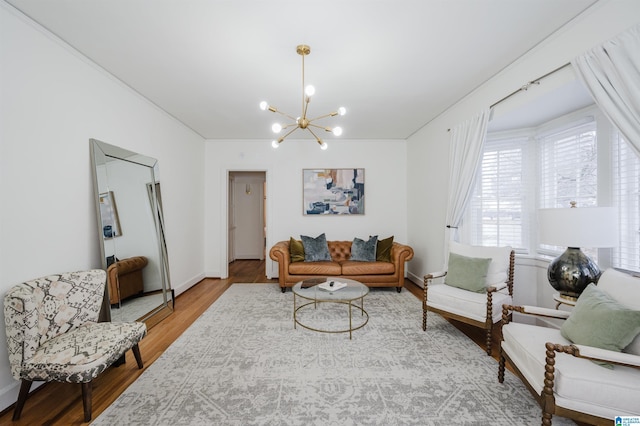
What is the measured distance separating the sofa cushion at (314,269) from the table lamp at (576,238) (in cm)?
271

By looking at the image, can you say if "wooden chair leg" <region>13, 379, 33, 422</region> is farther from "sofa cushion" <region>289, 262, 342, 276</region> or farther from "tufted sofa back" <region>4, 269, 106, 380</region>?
"sofa cushion" <region>289, 262, 342, 276</region>

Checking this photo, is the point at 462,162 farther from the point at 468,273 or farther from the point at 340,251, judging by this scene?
the point at 340,251

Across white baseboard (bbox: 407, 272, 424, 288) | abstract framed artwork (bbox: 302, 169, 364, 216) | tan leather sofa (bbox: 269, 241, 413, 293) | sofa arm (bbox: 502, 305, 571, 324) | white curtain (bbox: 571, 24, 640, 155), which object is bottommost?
white baseboard (bbox: 407, 272, 424, 288)

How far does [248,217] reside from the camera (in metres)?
7.61

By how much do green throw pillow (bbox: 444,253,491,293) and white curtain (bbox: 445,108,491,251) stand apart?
643 millimetres

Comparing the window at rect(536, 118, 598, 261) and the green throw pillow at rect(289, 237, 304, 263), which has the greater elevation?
the window at rect(536, 118, 598, 261)

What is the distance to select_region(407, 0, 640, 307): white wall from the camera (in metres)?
1.87

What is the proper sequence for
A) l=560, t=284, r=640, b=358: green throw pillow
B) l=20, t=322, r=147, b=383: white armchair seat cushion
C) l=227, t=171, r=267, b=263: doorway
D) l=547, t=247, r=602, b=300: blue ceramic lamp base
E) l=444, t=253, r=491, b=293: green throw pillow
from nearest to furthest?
l=560, t=284, r=640, b=358: green throw pillow, l=20, t=322, r=147, b=383: white armchair seat cushion, l=547, t=247, r=602, b=300: blue ceramic lamp base, l=444, t=253, r=491, b=293: green throw pillow, l=227, t=171, r=267, b=263: doorway

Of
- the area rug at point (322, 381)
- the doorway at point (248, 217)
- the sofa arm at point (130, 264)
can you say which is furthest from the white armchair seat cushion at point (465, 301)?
the doorway at point (248, 217)

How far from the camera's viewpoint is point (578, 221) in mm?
2113

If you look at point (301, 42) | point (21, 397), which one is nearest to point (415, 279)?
point (301, 42)

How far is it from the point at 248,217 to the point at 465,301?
20.2 feet

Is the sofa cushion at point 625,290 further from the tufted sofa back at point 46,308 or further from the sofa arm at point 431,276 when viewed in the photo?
the tufted sofa back at point 46,308

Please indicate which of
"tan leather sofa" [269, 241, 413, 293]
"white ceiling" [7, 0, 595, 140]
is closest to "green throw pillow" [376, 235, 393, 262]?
"tan leather sofa" [269, 241, 413, 293]
